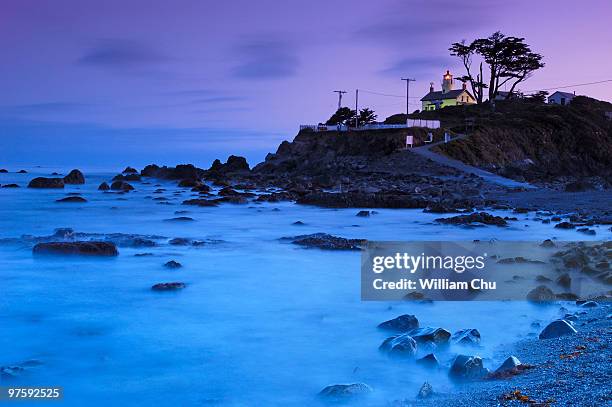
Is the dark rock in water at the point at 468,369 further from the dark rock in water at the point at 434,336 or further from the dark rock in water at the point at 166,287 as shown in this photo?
the dark rock in water at the point at 166,287

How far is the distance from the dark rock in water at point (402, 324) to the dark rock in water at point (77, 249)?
6665 millimetres

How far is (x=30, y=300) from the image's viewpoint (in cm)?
871

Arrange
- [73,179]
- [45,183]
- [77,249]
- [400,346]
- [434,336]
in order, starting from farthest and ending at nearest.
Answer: [73,179]
[45,183]
[77,249]
[434,336]
[400,346]

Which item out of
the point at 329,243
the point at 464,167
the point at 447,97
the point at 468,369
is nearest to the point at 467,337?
the point at 468,369

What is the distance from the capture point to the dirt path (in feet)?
107

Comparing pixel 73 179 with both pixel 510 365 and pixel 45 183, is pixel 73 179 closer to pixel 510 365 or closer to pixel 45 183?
pixel 45 183

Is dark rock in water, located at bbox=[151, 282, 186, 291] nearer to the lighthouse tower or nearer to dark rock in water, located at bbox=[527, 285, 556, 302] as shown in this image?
dark rock in water, located at bbox=[527, 285, 556, 302]

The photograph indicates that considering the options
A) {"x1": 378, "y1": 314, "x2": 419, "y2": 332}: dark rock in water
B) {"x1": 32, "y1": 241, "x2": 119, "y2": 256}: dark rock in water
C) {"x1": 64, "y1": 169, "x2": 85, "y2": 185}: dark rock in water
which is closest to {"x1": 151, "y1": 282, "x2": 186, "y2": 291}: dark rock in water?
{"x1": 32, "y1": 241, "x2": 119, "y2": 256}: dark rock in water

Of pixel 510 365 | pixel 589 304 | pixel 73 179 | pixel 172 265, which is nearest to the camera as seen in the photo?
pixel 510 365

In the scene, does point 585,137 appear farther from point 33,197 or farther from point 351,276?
point 351,276

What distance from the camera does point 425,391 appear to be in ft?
15.6

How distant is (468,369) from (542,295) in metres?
3.28

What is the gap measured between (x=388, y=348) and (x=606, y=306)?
280 centimetres

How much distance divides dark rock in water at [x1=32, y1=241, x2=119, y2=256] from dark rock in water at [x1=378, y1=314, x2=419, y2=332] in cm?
666
